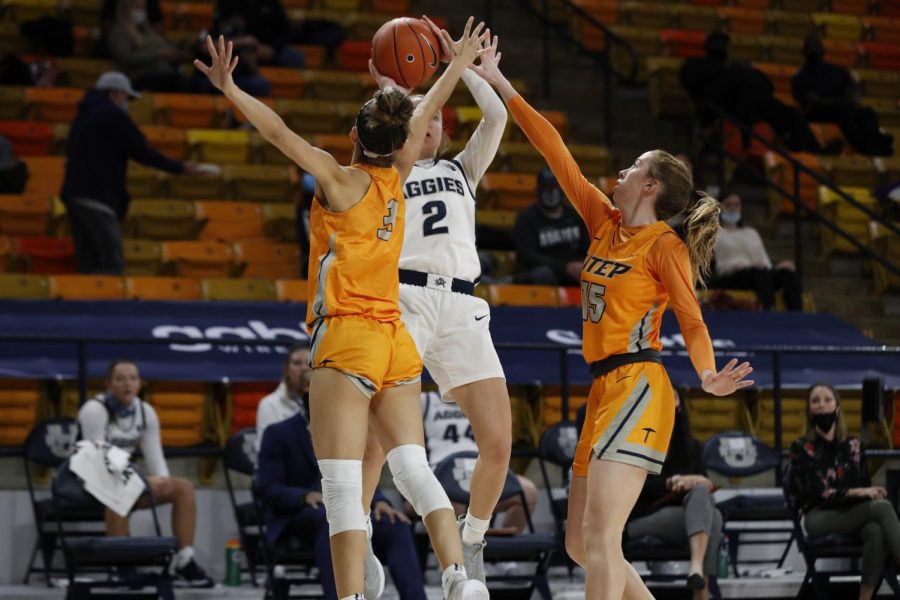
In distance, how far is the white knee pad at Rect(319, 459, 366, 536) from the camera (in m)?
5.30

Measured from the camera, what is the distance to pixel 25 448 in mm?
8938

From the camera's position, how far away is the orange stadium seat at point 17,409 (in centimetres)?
927

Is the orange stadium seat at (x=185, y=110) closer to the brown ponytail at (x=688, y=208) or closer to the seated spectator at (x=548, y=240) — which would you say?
the seated spectator at (x=548, y=240)

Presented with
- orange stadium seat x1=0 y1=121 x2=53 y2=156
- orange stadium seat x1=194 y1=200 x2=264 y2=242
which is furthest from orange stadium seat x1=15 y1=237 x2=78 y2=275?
orange stadium seat x1=0 y1=121 x2=53 y2=156

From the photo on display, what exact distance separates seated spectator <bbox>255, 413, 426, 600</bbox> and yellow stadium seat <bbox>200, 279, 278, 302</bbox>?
233cm

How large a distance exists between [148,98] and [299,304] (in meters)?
3.80

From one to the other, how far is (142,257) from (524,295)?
2803 mm

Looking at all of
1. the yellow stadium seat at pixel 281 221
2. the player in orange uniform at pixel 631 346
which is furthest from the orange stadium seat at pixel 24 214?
the player in orange uniform at pixel 631 346

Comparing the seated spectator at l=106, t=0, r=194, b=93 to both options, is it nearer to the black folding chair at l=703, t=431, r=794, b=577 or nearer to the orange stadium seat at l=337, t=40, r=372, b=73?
the orange stadium seat at l=337, t=40, r=372, b=73

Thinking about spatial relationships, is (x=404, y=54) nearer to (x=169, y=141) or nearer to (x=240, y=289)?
(x=240, y=289)

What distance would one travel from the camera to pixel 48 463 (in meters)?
8.94

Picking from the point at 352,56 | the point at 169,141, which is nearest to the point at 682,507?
A: the point at 169,141

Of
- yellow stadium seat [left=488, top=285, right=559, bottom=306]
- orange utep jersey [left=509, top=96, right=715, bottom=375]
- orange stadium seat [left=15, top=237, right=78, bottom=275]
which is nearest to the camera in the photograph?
orange utep jersey [left=509, top=96, right=715, bottom=375]

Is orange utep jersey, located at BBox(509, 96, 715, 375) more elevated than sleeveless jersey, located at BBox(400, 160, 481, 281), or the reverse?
sleeveless jersey, located at BBox(400, 160, 481, 281)
